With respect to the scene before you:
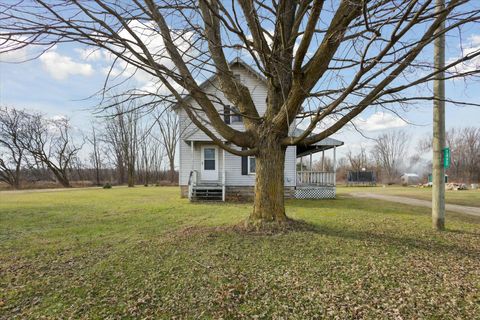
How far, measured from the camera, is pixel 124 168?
43781 mm

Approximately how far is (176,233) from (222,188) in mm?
7918

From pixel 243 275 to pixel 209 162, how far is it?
38.5ft

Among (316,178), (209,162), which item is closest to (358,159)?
(316,178)

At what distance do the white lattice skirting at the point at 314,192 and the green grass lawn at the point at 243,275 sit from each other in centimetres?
878

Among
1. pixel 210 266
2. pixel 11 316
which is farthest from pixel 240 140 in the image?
pixel 11 316

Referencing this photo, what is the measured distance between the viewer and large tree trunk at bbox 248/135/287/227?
568cm

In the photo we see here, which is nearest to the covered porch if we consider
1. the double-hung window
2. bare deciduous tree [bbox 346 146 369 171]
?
the double-hung window

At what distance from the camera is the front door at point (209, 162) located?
1499cm

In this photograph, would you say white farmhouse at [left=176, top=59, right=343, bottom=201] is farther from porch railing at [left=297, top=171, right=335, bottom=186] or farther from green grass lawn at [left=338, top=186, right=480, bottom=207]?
green grass lawn at [left=338, top=186, right=480, bottom=207]

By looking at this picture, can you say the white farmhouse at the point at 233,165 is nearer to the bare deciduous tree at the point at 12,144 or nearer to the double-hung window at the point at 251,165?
the double-hung window at the point at 251,165

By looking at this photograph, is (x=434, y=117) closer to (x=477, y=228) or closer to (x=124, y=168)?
(x=477, y=228)

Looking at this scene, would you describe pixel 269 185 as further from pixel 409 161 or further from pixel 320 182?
pixel 409 161

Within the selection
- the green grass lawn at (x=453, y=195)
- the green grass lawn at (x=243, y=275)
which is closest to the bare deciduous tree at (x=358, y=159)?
the green grass lawn at (x=453, y=195)

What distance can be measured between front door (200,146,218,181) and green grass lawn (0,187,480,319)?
29.5 ft
